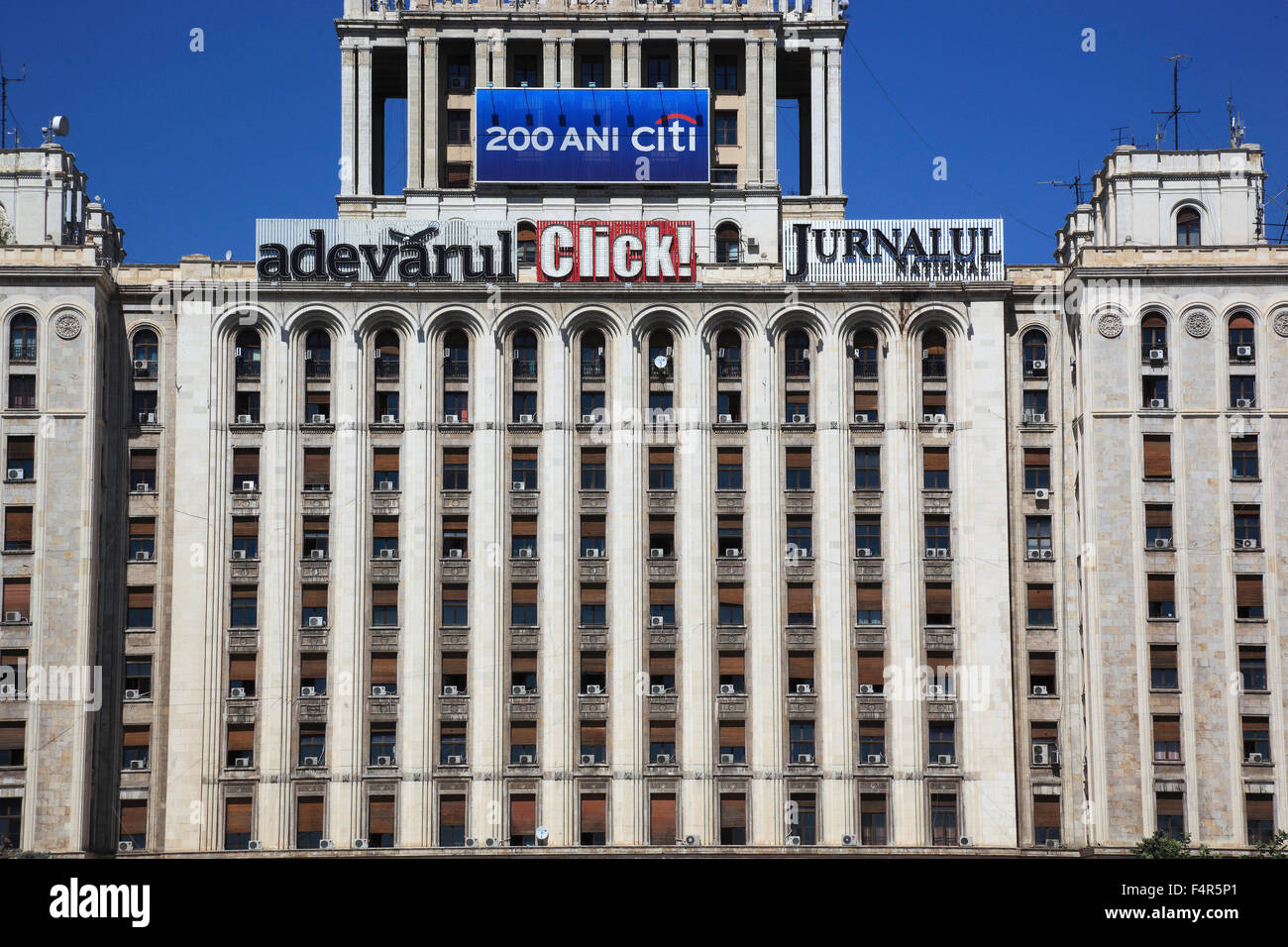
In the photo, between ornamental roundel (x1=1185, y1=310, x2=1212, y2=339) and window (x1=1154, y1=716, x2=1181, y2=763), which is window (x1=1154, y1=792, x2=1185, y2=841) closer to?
window (x1=1154, y1=716, x2=1181, y2=763)

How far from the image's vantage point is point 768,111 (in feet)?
283

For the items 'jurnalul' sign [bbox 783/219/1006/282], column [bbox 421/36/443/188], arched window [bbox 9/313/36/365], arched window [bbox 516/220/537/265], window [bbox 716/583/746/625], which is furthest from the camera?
column [bbox 421/36/443/188]

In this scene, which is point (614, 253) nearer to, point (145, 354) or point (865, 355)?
Answer: point (865, 355)

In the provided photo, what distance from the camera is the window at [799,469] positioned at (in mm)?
79062

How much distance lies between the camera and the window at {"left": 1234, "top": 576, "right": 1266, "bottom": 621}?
76.3 meters

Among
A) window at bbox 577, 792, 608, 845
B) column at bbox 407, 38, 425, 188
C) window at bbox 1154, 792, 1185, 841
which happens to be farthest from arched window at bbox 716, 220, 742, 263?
window at bbox 1154, 792, 1185, 841

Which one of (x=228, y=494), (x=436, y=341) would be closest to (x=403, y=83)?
(x=436, y=341)

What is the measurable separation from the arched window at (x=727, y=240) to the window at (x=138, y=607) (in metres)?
31.1

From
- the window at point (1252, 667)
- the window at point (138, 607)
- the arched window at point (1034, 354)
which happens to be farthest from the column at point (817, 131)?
the window at point (138, 607)

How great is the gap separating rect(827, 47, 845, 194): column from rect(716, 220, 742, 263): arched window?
20.2ft

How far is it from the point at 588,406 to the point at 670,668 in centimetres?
1259

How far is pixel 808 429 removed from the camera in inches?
3120

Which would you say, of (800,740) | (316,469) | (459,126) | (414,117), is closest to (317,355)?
(316,469)
